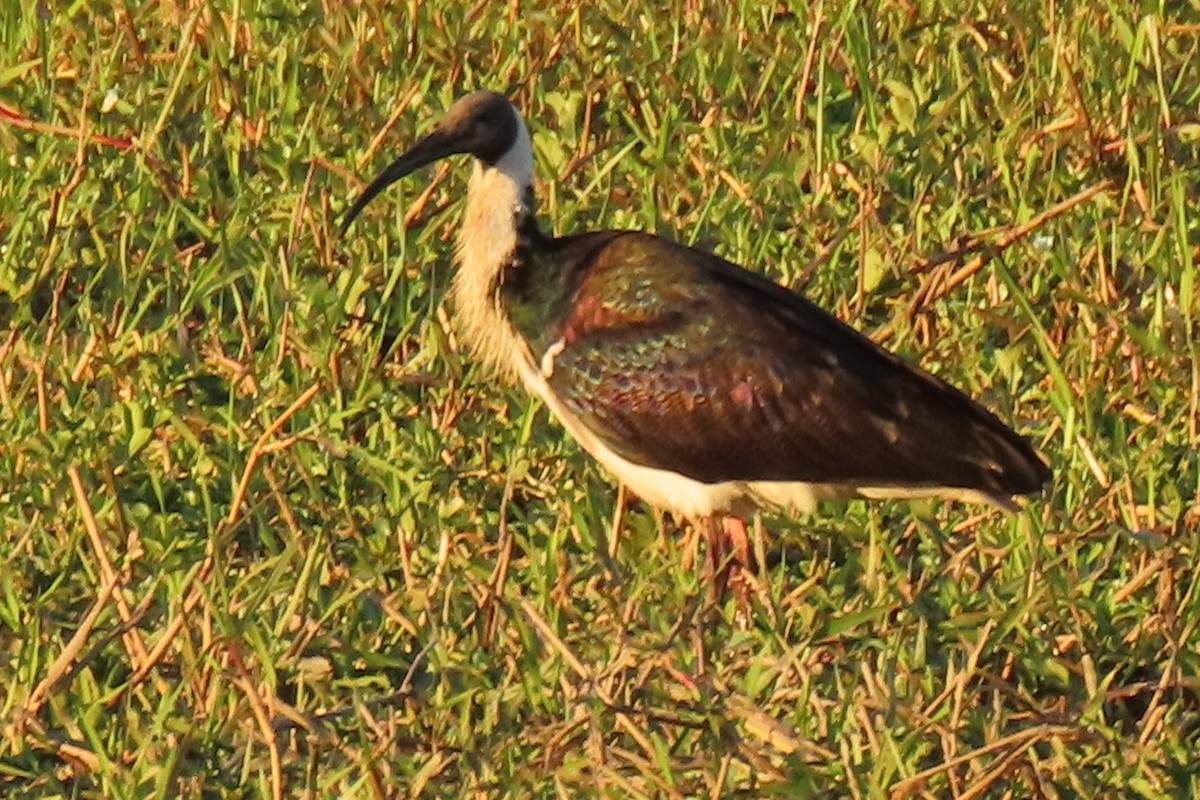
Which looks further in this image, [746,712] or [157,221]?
[157,221]

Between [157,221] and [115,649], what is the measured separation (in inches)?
84.0

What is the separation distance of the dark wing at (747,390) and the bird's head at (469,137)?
460 mm

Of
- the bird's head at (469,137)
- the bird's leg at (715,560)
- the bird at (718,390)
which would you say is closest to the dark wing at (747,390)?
the bird at (718,390)

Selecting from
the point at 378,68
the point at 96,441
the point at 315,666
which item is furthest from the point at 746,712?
the point at 378,68

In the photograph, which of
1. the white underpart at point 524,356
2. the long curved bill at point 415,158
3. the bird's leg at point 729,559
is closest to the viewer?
the bird's leg at point 729,559

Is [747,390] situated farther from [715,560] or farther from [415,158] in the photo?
[415,158]

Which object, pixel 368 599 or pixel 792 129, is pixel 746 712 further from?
pixel 792 129

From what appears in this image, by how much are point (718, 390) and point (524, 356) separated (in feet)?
1.69

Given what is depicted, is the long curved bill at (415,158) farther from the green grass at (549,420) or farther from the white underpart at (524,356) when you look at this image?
the green grass at (549,420)

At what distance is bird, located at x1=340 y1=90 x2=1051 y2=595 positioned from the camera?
21.0 feet

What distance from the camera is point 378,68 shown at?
859cm

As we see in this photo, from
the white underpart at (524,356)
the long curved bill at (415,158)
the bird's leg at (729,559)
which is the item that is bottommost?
the bird's leg at (729,559)

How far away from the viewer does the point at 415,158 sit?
23.0 ft

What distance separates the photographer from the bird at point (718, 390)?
6387 mm
